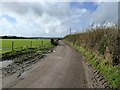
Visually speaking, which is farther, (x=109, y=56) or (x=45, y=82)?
(x=109, y=56)

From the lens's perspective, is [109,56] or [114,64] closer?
[114,64]

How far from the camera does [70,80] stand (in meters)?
11.8

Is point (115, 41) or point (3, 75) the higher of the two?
point (115, 41)

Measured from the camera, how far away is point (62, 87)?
10.1m

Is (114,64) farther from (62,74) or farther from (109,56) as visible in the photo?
(62,74)

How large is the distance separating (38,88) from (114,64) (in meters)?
5.47

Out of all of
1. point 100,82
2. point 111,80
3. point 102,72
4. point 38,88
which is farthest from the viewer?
point 102,72

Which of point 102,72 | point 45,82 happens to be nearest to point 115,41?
point 102,72

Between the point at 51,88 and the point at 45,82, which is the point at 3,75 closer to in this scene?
the point at 45,82

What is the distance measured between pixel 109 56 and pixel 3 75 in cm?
668

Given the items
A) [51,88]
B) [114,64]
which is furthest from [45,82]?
[114,64]

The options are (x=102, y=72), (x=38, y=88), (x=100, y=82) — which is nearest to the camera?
(x=38, y=88)

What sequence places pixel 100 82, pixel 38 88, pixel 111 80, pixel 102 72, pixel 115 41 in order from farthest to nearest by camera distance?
pixel 115 41 < pixel 102 72 < pixel 100 82 < pixel 111 80 < pixel 38 88

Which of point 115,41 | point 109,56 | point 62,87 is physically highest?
point 115,41
